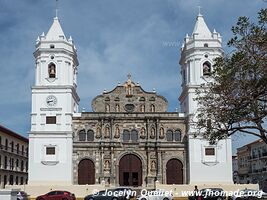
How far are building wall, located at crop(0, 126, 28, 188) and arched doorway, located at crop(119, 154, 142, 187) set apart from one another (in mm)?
16011

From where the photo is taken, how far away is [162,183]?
147 feet

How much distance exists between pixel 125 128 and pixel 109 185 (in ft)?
21.2

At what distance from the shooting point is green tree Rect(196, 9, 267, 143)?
18.7m

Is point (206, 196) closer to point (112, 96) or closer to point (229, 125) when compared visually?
point (229, 125)

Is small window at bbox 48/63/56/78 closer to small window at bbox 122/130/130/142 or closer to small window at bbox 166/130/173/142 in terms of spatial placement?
small window at bbox 122/130/130/142

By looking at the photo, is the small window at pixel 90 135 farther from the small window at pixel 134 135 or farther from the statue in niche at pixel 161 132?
the statue in niche at pixel 161 132

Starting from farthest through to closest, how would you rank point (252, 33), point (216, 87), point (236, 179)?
point (236, 179) → point (216, 87) → point (252, 33)

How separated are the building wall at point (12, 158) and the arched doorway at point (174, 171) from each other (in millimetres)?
20808

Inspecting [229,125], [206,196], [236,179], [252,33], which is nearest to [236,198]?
[206,196]

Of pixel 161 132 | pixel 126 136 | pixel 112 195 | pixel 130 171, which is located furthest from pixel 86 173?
pixel 112 195

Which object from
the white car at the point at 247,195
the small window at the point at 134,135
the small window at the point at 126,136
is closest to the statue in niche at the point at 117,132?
the small window at the point at 126,136

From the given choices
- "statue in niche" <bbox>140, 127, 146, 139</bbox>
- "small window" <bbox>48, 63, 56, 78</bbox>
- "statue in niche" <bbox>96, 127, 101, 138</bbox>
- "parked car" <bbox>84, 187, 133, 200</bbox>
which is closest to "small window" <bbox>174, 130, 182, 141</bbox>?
"statue in niche" <bbox>140, 127, 146, 139</bbox>

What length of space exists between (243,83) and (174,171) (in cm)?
2749

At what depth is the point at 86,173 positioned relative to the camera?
45062 mm
